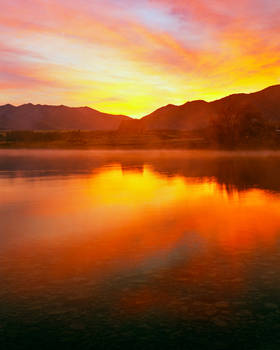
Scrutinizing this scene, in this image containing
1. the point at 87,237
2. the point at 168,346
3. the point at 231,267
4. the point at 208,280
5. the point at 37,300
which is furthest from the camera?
the point at 87,237

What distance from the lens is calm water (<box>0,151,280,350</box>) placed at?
861cm

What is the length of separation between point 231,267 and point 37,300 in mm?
5950

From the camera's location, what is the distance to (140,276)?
11898 mm

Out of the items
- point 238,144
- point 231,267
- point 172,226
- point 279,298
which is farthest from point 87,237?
point 238,144

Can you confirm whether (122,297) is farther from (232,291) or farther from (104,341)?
(232,291)

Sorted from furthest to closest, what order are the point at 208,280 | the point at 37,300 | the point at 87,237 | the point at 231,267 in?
the point at 87,237 → the point at 231,267 → the point at 208,280 → the point at 37,300

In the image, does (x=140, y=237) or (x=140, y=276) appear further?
(x=140, y=237)

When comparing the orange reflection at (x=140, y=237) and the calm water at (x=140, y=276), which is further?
the orange reflection at (x=140, y=237)

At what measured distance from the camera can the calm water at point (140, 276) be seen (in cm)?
861

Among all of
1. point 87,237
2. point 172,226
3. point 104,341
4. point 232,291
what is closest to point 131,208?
point 172,226

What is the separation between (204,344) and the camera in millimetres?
8227

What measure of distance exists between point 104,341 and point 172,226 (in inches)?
415

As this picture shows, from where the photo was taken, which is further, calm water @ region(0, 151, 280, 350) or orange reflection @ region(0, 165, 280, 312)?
orange reflection @ region(0, 165, 280, 312)

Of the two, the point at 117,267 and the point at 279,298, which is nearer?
the point at 279,298
